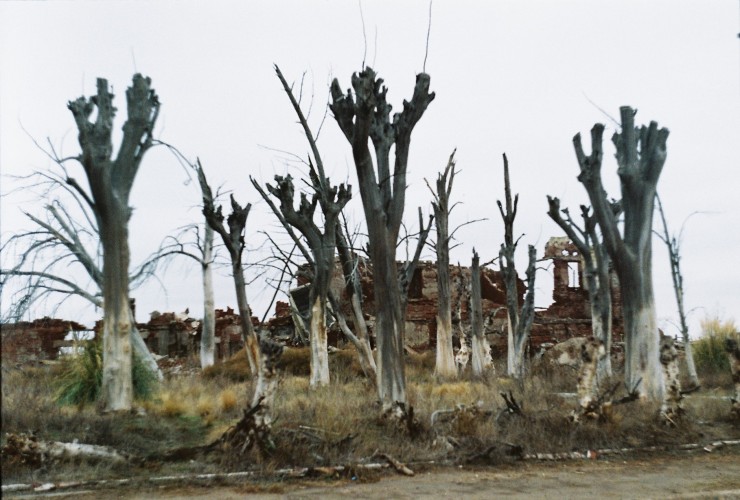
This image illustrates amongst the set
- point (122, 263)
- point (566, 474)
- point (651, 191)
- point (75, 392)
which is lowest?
point (566, 474)

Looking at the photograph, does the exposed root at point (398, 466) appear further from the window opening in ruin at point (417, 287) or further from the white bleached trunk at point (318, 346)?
the window opening in ruin at point (417, 287)

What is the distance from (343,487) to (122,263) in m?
6.83

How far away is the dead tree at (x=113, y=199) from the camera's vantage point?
12.5 metres

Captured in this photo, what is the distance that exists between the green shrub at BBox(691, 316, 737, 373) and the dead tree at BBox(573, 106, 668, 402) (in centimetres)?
771

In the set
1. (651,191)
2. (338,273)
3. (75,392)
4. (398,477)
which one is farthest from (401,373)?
(338,273)

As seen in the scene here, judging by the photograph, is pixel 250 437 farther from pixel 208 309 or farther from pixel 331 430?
pixel 208 309

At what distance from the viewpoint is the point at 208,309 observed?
24.1 meters

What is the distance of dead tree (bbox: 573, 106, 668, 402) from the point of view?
14.9 meters

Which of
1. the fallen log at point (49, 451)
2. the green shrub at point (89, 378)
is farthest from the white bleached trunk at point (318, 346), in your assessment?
the fallen log at point (49, 451)

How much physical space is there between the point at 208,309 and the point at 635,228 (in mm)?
14728

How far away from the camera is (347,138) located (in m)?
12.7

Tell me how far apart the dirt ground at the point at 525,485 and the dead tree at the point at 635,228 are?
426cm

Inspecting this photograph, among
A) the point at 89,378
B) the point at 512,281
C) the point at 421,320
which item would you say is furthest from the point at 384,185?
the point at 421,320

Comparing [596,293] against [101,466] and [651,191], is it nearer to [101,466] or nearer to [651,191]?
[651,191]
